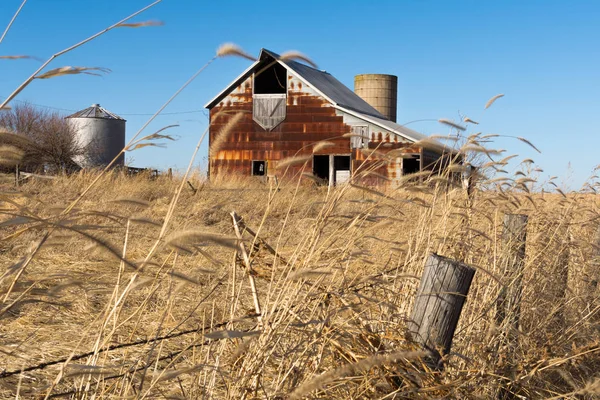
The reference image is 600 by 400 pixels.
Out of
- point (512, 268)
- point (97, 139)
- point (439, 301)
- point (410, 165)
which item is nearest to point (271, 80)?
point (410, 165)

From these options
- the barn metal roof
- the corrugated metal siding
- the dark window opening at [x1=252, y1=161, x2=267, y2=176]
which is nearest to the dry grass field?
the barn metal roof

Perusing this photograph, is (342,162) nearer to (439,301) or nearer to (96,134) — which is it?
(96,134)

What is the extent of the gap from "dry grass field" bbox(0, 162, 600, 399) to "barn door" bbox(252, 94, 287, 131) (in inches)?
622

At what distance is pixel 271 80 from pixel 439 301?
73.2 feet

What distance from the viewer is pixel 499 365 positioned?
3.34 m

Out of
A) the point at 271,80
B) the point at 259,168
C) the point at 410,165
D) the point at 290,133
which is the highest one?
the point at 271,80

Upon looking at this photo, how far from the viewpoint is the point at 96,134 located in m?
28.9

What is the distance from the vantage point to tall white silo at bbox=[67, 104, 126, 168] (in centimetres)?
2811

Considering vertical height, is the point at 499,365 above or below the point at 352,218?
below

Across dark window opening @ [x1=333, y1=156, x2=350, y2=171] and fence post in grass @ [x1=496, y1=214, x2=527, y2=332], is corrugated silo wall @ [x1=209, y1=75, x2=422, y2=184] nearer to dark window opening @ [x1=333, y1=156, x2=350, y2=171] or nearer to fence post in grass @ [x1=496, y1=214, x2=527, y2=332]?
dark window opening @ [x1=333, y1=156, x2=350, y2=171]

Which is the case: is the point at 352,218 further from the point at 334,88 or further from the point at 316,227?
the point at 334,88

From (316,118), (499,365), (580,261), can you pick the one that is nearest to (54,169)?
(316,118)

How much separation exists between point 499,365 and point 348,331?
41.4 inches

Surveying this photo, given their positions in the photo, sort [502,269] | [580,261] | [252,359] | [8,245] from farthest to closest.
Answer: [8,245] → [580,261] → [502,269] → [252,359]
